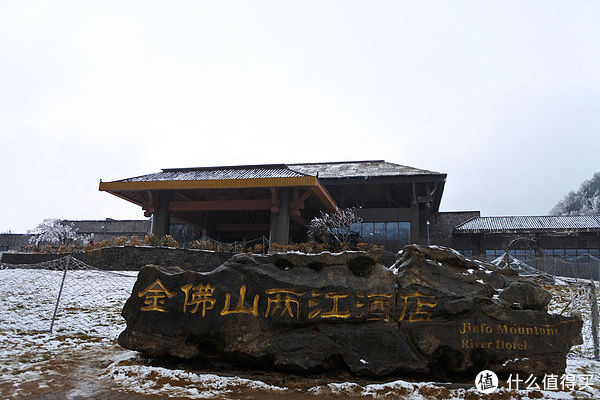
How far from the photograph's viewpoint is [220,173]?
56.6ft

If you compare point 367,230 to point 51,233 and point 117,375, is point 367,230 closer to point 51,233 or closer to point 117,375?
point 117,375

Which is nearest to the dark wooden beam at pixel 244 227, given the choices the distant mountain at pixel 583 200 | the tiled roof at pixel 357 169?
the tiled roof at pixel 357 169

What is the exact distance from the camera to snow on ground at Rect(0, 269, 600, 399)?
512 centimetres

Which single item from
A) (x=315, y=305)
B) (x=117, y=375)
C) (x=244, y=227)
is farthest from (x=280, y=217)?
(x=117, y=375)

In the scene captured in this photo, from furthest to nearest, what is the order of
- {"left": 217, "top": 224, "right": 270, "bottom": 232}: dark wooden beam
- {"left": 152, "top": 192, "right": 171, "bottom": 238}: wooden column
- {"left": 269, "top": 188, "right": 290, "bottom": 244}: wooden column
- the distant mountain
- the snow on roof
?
the distant mountain < {"left": 217, "top": 224, "right": 270, "bottom": 232}: dark wooden beam < {"left": 152, "top": 192, "right": 171, "bottom": 238}: wooden column < the snow on roof < {"left": 269, "top": 188, "right": 290, "bottom": 244}: wooden column

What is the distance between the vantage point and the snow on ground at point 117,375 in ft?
16.8

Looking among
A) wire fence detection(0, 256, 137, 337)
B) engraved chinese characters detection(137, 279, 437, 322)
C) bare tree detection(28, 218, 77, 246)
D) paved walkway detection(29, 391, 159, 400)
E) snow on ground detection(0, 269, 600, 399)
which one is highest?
bare tree detection(28, 218, 77, 246)

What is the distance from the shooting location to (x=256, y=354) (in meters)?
5.77

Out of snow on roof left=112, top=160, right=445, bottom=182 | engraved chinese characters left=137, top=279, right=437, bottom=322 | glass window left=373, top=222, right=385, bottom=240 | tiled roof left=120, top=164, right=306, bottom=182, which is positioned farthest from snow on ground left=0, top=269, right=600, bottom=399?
glass window left=373, top=222, right=385, bottom=240

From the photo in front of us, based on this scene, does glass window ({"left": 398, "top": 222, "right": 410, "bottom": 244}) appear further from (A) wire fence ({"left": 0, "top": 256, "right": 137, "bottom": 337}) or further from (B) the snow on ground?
(A) wire fence ({"left": 0, "top": 256, "right": 137, "bottom": 337})

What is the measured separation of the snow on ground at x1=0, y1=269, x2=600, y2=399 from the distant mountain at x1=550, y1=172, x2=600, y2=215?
133 feet

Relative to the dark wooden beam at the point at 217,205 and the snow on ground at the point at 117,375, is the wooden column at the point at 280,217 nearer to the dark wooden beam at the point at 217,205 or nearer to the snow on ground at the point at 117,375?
the dark wooden beam at the point at 217,205

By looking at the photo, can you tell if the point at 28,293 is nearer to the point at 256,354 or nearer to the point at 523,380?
the point at 256,354

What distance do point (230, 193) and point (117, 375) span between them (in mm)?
12130
